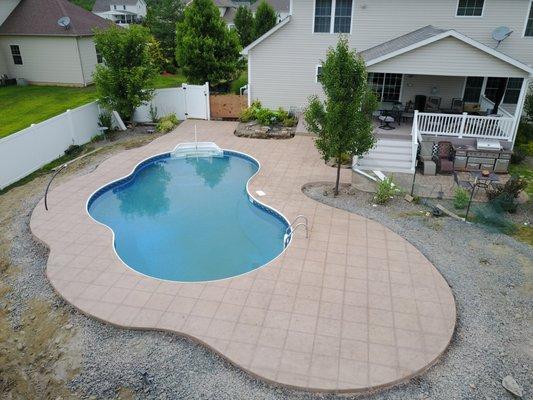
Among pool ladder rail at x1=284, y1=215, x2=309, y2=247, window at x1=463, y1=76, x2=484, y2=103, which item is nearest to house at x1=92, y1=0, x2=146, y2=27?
window at x1=463, y1=76, x2=484, y2=103

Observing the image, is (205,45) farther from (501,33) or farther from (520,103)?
(520,103)

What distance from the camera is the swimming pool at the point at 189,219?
1113cm

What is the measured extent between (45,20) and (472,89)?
2772cm

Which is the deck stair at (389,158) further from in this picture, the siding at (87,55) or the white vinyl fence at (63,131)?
the siding at (87,55)

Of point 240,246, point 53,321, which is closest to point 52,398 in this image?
point 53,321

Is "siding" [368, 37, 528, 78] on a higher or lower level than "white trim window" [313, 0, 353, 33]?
lower

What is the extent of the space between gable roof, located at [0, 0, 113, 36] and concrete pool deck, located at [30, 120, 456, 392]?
20538 millimetres

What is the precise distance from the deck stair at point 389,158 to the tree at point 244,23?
2528 centimetres

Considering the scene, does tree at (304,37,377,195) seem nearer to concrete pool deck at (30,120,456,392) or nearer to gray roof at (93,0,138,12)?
concrete pool deck at (30,120,456,392)

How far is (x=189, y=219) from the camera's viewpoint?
13594 mm

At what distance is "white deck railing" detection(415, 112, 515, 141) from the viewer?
16422 millimetres

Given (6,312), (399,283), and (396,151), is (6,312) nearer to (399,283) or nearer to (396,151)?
(399,283)

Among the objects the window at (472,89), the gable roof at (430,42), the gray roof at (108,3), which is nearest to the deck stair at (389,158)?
the gable roof at (430,42)

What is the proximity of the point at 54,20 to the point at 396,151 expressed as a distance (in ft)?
83.8
